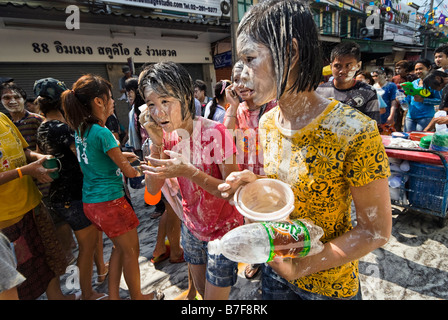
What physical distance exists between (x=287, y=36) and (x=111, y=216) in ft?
6.82

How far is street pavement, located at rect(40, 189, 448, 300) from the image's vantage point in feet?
7.78

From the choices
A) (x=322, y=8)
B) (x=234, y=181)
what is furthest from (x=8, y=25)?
(x=322, y=8)

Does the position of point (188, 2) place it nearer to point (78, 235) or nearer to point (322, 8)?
point (78, 235)

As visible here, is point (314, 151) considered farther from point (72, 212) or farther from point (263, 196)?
point (72, 212)

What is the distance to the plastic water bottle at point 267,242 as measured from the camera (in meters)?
0.86

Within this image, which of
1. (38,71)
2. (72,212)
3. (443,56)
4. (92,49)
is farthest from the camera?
(92,49)

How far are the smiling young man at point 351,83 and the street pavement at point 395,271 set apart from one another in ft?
5.77

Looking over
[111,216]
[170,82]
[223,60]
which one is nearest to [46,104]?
[111,216]

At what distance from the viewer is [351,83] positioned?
11.1ft

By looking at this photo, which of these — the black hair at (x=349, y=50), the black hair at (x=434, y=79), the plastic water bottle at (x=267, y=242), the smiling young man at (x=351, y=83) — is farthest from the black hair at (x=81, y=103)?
the black hair at (x=434, y=79)

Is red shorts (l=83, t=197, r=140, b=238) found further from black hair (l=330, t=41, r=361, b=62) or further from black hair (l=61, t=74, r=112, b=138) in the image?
black hair (l=330, t=41, r=361, b=62)

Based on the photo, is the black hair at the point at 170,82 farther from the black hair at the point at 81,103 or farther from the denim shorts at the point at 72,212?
the denim shorts at the point at 72,212

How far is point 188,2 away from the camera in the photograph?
9.02 m

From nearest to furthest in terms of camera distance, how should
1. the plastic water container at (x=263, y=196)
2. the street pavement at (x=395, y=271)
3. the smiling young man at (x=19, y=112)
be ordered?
the plastic water container at (x=263, y=196) → the street pavement at (x=395, y=271) → the smiling young man at (x=19, y=112)
